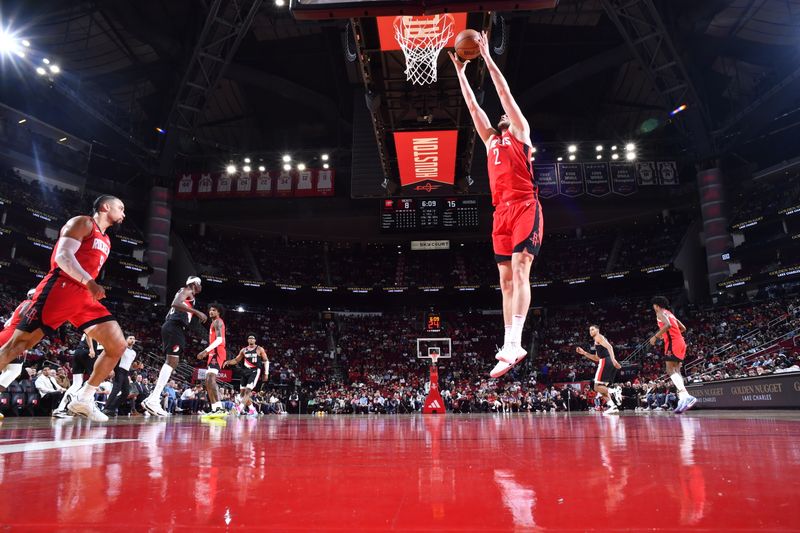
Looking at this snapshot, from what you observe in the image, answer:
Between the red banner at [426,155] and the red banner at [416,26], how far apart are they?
346cm

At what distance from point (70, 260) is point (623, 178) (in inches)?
990

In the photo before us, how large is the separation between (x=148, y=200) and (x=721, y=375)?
24.9m

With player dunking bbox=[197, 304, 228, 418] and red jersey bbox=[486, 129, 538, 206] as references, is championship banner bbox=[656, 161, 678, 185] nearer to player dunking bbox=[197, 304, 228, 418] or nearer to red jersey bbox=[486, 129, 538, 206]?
player dunking bbox=[197, 304, 228, 418]

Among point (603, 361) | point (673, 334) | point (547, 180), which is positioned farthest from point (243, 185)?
point (673, 334)

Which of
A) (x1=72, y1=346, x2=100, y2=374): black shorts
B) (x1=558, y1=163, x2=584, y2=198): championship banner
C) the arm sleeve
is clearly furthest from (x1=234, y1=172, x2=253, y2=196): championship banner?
the arm sleeve

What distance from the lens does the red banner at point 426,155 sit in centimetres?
1408

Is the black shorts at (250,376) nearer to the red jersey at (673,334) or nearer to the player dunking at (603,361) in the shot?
the player dunking at (603,361)

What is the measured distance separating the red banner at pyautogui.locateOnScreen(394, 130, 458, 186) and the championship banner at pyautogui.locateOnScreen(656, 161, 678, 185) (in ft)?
43.1

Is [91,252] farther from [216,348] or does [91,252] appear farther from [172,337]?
[216,348]

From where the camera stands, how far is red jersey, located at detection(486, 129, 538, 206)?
167 inches

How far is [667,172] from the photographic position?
25.5 meters

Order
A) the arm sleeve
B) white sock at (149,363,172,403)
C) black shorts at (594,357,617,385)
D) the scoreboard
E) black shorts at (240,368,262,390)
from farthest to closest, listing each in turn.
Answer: the scoreboard → black shorts at (240,368,262,390) → black shorts at (594,357,617,385) → white sock at (149,363,172,403) → the arm sleeve

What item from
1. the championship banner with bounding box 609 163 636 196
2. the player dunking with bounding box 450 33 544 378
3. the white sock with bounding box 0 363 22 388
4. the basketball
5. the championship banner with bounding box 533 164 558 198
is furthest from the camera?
the championship banner with bounding box 609 163 636 196

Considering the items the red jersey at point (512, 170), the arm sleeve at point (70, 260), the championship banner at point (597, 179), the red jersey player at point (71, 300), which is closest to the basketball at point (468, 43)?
the red jersey at point (512, 170)
